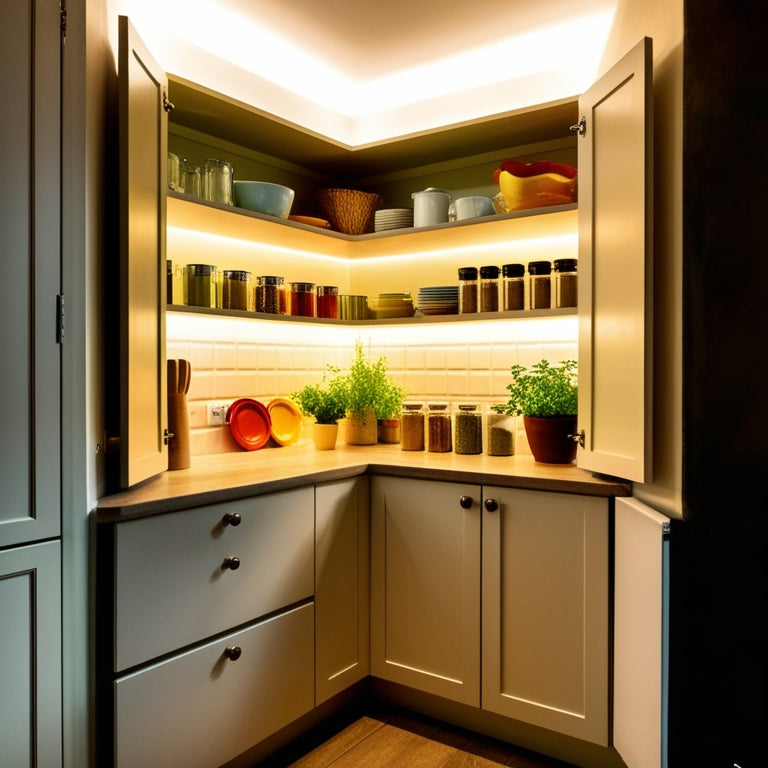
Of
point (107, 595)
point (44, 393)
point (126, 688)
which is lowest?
point (126, 688)

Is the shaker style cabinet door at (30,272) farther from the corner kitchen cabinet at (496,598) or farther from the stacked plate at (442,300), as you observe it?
the stacked plate at (442,300)

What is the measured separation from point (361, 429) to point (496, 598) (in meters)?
1.08

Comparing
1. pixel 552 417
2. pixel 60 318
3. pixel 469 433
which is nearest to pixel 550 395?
pixel 552 417

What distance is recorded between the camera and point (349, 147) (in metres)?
3.05

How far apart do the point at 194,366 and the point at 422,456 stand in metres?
1.01

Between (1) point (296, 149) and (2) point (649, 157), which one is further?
(1) point (296, 149)

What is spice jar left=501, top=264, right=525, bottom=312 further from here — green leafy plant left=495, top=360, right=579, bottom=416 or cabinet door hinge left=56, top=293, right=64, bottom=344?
cabinet door hinge left=56, top=293, right=64, bottom=344

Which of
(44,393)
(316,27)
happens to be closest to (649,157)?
(316,27)

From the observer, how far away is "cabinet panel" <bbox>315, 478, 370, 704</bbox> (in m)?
2.26

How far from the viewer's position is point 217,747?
6.15ft

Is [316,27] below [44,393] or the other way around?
the other way around

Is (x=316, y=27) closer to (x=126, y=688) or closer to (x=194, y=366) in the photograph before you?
(x=194, y=366)

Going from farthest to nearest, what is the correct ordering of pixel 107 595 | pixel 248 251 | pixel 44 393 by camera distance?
1. pixel 248 251
2. pixel 107 595
3. pixel 44 393

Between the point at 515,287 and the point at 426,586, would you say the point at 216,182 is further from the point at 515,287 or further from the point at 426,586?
the point at 426,586
